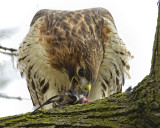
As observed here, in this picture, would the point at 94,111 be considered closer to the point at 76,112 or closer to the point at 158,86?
the point at 76,112

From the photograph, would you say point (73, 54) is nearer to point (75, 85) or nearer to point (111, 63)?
point (75, 85)

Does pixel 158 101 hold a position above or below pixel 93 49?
above

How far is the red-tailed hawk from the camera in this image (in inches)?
185

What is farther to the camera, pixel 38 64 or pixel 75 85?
pixel 38 64

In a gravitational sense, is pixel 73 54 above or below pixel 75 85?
above

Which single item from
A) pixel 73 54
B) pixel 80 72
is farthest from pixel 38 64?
pixel 80 72

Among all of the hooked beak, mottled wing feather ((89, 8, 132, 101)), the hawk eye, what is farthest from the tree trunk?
mottled wing feather ((89, 8, 132, 101))

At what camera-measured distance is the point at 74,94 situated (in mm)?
4312

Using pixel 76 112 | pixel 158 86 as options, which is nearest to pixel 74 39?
pixel 76 112

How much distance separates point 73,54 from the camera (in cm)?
472

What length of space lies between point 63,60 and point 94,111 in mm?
2454

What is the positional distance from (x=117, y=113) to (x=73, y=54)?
2450 mm

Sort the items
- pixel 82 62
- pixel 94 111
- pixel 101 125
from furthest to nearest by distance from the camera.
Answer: pixel 82 62 < pixel 94 111 < pixel 101 125

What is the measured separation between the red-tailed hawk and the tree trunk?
1.89 metres
